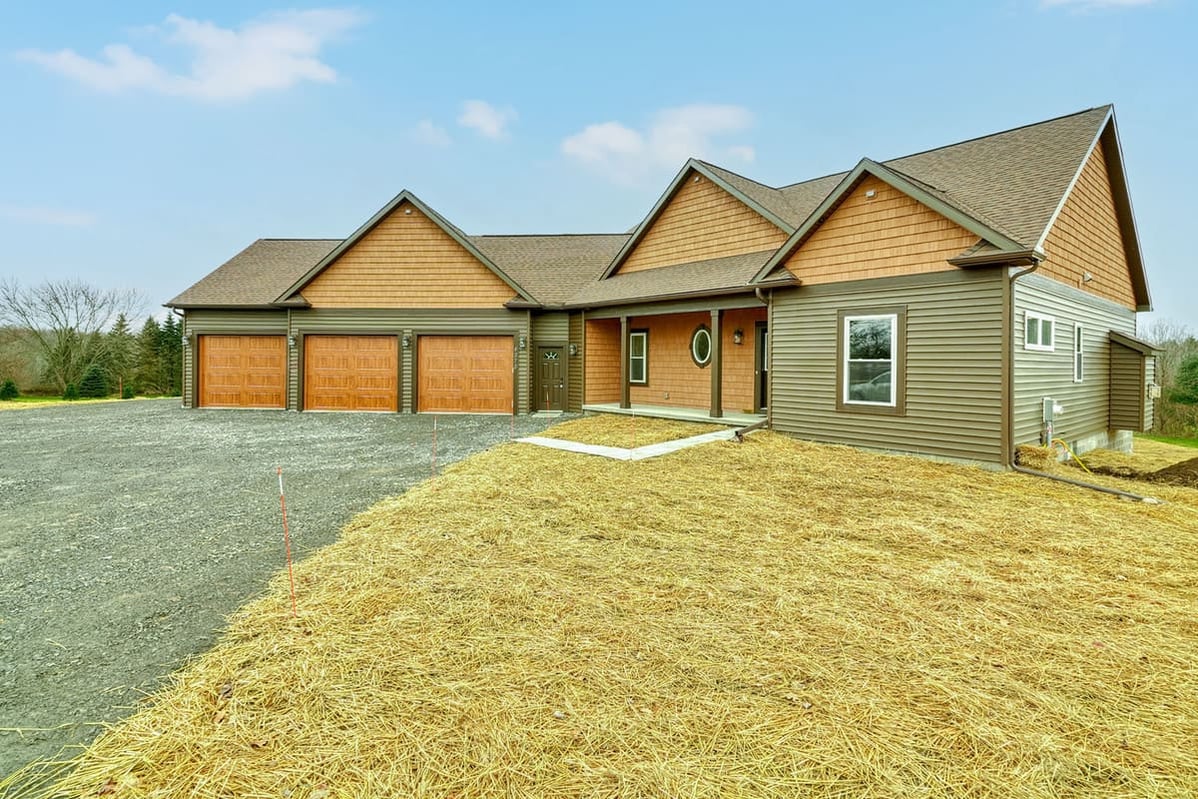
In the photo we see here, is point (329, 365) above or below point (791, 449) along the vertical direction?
above

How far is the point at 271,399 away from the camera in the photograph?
A: 54.4 ft

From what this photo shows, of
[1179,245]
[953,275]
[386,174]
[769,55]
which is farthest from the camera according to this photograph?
[386,174]

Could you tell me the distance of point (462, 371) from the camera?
618 inches

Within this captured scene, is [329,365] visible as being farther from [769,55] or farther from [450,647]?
[769,55]

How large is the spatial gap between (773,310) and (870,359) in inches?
85.4

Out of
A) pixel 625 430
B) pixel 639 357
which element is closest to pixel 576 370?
pixel 639 357

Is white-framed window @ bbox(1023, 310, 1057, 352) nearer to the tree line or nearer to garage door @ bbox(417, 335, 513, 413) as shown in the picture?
garage door @ bbox(417, 335, 513, 413)

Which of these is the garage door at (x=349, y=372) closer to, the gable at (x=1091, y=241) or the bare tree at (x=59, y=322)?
the gable at (x=1091, y=241)

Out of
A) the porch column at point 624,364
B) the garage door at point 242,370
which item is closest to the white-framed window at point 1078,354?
the porch column at point 624,364

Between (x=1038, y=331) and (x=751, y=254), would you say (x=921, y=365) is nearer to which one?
(x=1038, y=331)

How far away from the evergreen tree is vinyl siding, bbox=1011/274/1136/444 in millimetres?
37542

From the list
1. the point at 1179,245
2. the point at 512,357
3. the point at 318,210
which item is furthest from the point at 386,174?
the point at 1179,245

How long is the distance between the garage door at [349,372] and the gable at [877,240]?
38.1 ft

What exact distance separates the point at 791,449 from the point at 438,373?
10609 mm
